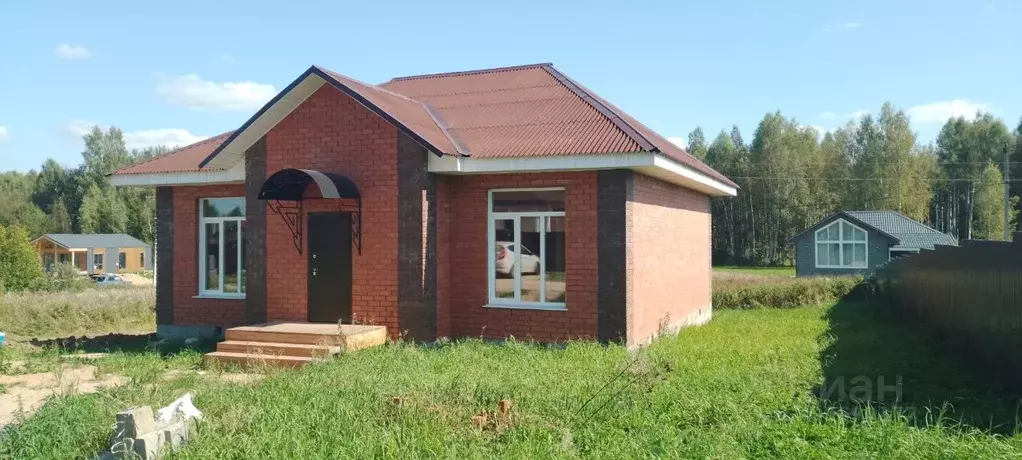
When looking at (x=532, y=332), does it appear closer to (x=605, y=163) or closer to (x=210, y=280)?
(x=605, y=163)

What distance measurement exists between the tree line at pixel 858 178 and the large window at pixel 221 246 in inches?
1699

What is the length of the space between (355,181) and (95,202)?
181 ft

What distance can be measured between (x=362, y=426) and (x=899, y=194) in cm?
4708

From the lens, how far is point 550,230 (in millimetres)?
11047

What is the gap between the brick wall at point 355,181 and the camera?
11156mm

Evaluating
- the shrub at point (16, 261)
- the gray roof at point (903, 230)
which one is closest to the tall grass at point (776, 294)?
the gray roof at point (903, 230)

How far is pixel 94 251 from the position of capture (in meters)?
51.8

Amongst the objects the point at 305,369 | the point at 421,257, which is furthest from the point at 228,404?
the point at 421,257

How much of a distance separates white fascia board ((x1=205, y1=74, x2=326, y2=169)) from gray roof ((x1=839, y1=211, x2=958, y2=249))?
89.1 feet

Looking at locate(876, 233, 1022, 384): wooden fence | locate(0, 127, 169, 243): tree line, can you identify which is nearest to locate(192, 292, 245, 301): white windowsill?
locate(876, 233, 1022, 384): wooden fence

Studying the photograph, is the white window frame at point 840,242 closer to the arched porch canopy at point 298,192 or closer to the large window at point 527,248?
the large window at point 527,248

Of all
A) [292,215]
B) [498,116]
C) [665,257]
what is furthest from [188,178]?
[665,257]

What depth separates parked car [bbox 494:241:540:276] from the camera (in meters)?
11.1

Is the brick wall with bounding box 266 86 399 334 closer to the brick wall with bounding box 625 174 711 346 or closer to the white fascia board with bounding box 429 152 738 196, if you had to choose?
the white fascia board with bounding box 429 152 738 196
